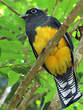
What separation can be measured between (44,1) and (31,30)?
16.5 inches

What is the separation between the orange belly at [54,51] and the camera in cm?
296

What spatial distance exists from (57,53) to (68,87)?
0.49 meters

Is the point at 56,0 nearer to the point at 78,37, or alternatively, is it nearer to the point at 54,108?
the point at 78,37

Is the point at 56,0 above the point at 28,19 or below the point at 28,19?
above

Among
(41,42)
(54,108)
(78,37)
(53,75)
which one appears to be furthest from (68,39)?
(54,108)

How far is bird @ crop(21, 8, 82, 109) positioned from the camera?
116 inches

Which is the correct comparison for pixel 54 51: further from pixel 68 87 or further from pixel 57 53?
pixel 68 87

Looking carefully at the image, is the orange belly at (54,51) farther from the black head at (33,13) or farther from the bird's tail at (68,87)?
the black head at (33,13)

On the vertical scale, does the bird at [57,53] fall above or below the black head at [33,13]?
below

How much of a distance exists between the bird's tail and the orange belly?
8 cm

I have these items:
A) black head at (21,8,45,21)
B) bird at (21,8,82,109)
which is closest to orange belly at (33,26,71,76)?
bird at (21,8,82,109)

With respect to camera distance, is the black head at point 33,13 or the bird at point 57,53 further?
the black head at point 33,13

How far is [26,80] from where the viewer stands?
2.15 meters

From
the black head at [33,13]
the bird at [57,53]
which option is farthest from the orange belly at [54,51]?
the black head at [33,13]
